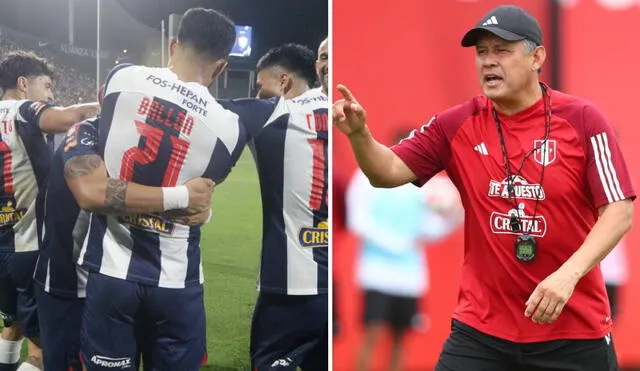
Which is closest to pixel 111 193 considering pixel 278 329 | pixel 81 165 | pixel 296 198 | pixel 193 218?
pixel 81 165

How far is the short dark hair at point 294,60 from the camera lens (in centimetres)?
241

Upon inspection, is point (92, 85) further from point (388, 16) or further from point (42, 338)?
point (388, 16)

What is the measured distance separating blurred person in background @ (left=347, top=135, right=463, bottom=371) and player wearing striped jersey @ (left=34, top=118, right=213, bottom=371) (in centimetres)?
65

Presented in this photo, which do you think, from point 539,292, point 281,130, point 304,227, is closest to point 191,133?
point 281,130

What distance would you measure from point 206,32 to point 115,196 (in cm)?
66

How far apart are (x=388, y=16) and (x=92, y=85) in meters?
1.15

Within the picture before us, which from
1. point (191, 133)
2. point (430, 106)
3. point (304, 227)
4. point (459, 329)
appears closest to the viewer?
point (459, 329)

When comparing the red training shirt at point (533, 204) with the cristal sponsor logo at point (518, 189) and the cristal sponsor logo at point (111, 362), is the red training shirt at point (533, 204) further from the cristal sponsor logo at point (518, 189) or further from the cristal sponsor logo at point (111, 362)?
the cristal sponsor logo at point (111, 362)

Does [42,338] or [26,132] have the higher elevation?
[26,132]

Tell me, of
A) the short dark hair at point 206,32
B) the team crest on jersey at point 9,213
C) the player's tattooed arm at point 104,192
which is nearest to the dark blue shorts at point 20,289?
the team crest on jersey at point 9,213

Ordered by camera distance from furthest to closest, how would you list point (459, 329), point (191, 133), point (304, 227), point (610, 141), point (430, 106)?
point (430, 106) → point (304, 227) → point (191, 133) → point (459, 329) → point (610, 141)

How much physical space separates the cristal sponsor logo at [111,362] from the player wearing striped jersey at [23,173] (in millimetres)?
290

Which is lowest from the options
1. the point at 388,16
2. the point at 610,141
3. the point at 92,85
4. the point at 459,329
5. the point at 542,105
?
the point at 459,329

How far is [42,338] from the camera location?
2414 millimetres
